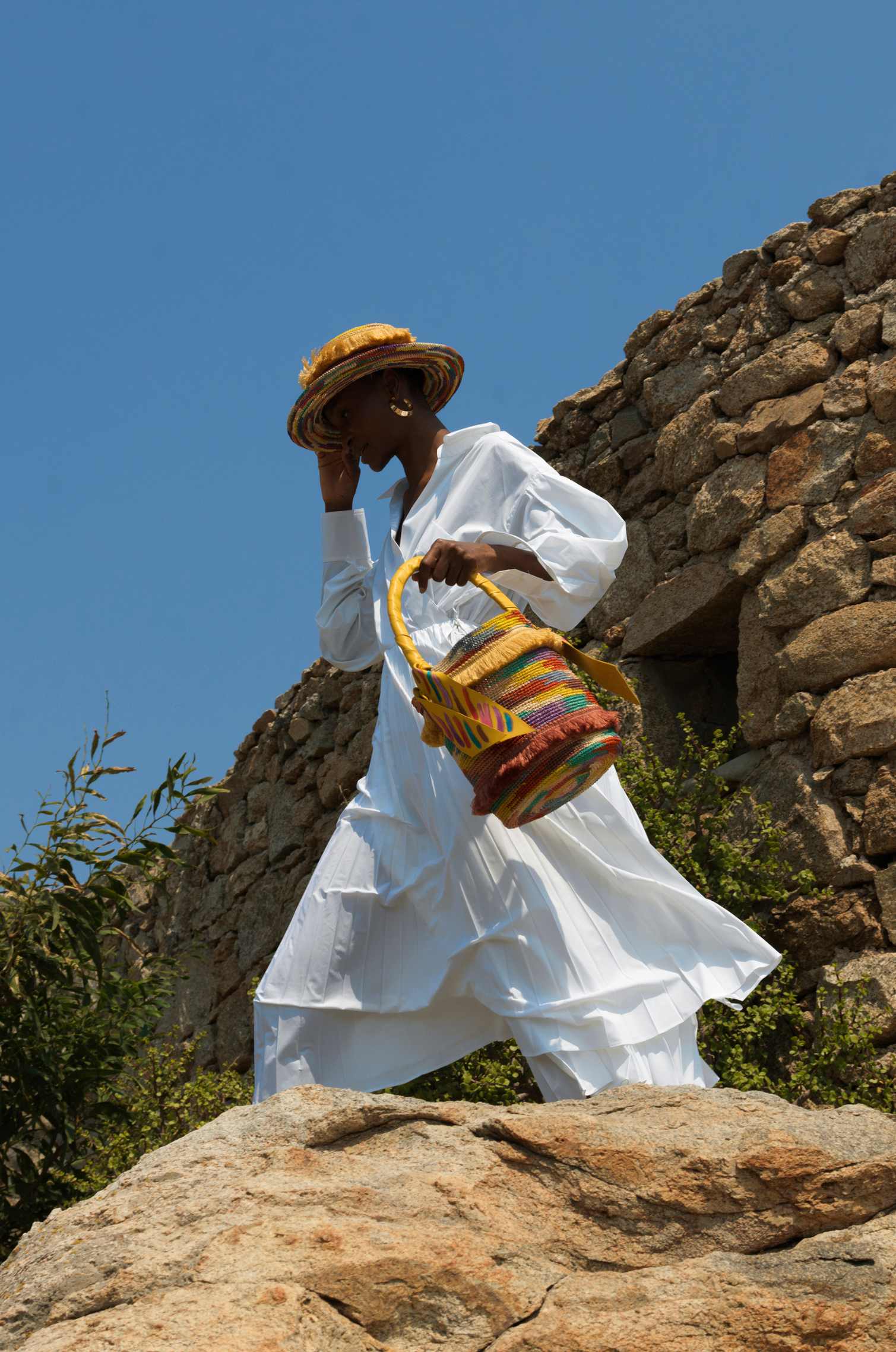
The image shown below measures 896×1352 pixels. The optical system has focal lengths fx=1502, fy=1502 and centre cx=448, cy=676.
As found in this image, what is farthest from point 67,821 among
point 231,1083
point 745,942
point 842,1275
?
point 842,1275

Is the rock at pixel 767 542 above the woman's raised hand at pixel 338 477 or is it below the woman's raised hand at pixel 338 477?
below

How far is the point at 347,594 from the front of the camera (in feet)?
11.4

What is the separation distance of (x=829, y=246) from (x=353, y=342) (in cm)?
206

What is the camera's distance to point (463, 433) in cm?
323

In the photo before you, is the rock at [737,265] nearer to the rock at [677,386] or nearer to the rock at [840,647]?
the rock at [677,386]

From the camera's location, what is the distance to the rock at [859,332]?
4387mm

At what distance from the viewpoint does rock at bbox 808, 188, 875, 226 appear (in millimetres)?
4578

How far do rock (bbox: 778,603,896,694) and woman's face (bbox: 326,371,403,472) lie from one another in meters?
1.49

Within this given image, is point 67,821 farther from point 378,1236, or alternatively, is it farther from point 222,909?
point 222,909

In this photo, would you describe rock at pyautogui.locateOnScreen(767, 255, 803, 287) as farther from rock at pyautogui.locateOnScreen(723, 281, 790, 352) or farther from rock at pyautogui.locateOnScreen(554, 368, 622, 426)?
rock at pyautogui.locateOnScreen(554, 368, 622, 426)

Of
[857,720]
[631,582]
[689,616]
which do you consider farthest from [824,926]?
[631,582]

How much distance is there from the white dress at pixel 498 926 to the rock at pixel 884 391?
1552 millimetres

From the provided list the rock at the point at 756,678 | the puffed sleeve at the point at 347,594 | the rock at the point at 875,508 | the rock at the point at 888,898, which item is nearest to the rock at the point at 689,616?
the rock at the point at 756,678

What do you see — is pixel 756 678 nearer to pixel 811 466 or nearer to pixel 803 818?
pixel 803 818
